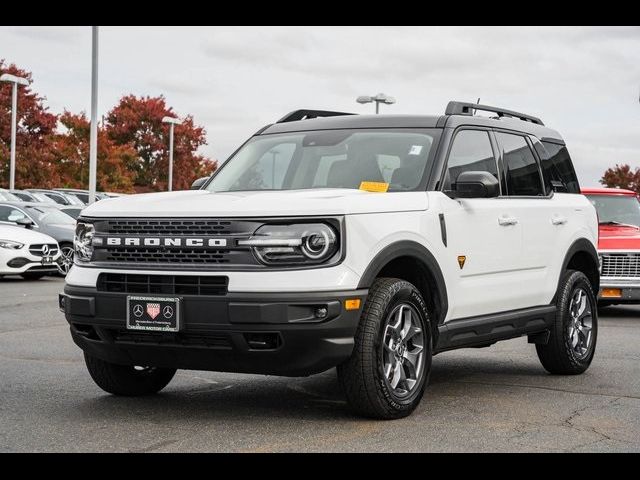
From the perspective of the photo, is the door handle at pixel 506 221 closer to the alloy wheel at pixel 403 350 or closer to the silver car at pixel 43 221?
the alloy wheel at pixel 403 350

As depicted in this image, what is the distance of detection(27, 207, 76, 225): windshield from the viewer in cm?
2344

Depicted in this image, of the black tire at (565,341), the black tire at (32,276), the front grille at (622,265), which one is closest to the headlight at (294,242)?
the black tire at (565,341)

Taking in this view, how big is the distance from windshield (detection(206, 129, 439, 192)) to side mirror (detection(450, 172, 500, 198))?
0.82 ft

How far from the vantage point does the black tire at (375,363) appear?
20.6ft

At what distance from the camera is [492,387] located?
821 centimetres

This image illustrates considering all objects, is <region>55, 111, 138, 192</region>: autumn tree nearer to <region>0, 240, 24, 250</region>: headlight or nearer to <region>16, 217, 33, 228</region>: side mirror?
<region>16, 217, 33, 228</region>: side mirror

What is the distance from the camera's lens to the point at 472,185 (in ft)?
23.4

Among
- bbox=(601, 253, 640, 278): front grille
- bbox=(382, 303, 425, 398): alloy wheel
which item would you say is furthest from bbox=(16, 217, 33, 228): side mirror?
bbox=(382, 303, 425, 398): alloy wheel

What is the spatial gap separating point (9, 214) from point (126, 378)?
16.4 meters

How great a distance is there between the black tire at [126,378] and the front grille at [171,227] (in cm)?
106

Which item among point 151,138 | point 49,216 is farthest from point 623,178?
point 49,216
